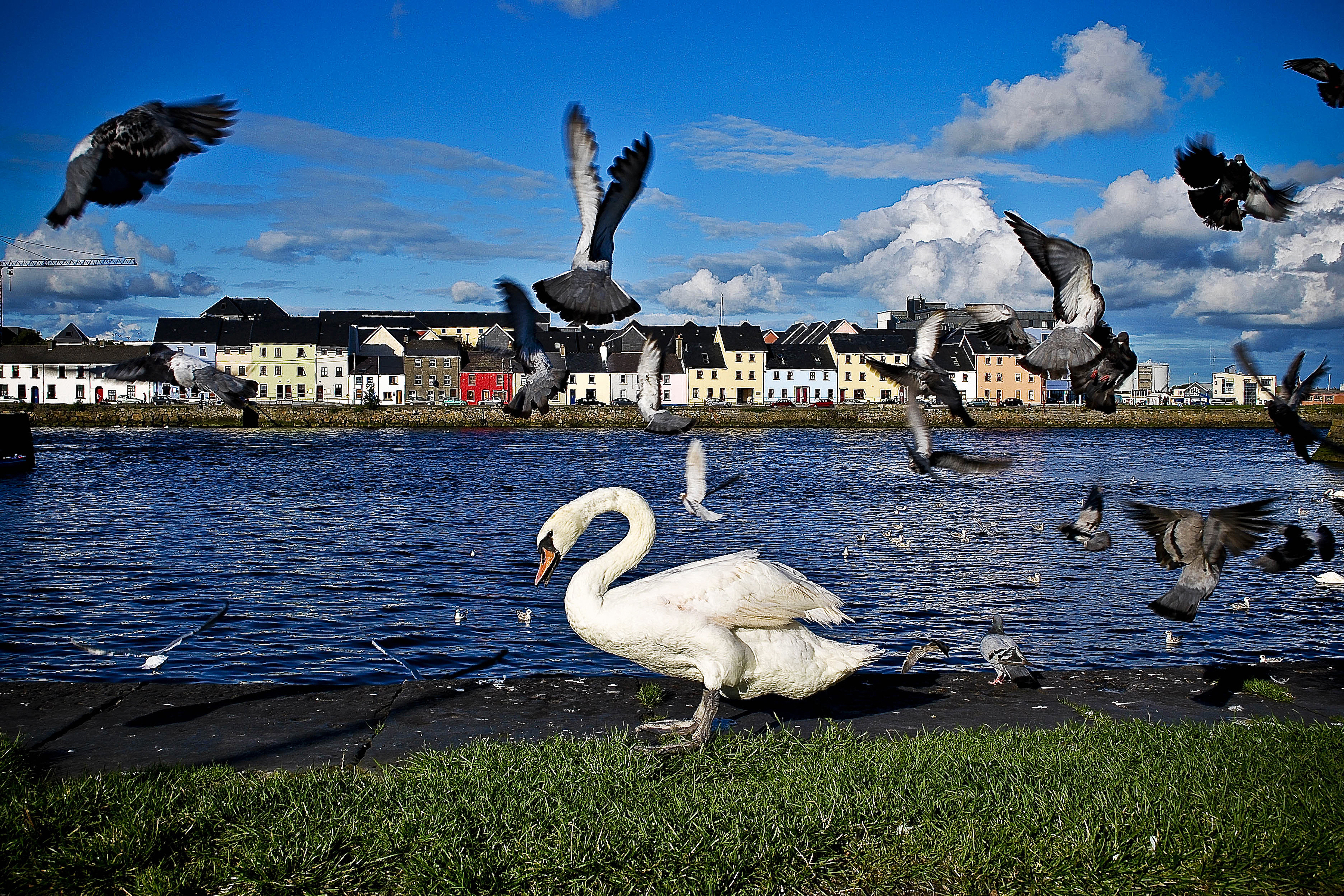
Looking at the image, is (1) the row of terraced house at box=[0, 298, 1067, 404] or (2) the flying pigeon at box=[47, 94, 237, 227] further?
(1) the row of terraced house at box=[0, 298, 1067, 404]

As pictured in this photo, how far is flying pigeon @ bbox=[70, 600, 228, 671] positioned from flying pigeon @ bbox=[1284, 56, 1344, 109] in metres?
8.54

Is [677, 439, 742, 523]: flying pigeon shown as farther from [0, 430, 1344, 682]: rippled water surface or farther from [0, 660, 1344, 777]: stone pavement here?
[0, 430, 1344, 682]: rippled water surface

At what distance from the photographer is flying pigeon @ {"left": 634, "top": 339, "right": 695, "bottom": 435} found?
24.3ft

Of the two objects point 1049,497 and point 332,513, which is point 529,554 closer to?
point 332,513

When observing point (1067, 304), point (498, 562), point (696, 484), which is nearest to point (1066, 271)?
point (1067, 304)

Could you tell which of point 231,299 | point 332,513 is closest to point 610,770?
point 332,513

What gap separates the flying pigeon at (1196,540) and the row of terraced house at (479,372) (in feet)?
254

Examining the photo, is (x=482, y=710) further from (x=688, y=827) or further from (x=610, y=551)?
(x=688, y=827)

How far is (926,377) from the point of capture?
7.44m

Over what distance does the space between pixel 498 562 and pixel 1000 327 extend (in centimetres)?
1318

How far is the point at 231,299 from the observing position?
425ft

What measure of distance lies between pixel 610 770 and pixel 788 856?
1249 mm

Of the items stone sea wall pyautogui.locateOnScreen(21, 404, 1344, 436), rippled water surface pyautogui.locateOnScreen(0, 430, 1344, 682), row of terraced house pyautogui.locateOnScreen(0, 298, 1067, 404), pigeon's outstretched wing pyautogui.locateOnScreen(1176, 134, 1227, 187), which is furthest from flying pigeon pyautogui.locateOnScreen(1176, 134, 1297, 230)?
row of terraced house pyautogui.locateOnScreen(0, 298, 1067, 404)

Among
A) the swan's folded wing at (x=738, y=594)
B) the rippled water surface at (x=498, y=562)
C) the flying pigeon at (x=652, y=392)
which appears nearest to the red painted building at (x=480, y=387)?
the rippled water surface at (x=498, y=562)
